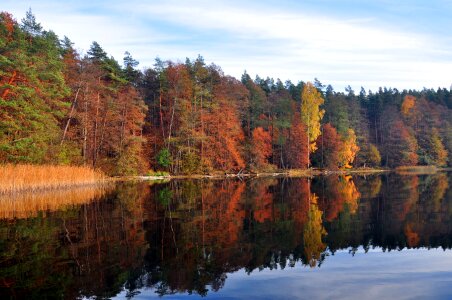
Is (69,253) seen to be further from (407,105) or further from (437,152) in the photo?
(407,105)

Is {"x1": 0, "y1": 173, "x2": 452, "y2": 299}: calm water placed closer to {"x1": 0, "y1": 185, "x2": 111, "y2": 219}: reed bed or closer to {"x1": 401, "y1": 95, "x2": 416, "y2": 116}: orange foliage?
{"x1": 0, "y1": 185, "x2": 111, "y2": 219}: reed bed

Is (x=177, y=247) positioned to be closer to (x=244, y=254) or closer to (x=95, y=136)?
(x=244, y=254)

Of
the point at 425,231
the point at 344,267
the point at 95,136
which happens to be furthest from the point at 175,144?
the point at 344,267

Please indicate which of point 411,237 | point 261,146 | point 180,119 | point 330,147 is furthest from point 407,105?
point 411,237

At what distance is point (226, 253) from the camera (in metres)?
14.0

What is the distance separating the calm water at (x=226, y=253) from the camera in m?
10.5

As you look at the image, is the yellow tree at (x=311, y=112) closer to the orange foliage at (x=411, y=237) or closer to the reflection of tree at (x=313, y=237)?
the reflection of tree at (x=313, y=237)

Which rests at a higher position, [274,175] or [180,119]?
[180,119]

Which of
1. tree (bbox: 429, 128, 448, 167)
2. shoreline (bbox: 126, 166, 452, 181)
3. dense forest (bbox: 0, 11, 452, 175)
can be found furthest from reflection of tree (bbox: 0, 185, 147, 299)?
tree (bbox: 429, 128, 448, 167)

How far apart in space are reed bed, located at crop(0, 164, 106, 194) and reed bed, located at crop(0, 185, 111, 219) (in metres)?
0.56

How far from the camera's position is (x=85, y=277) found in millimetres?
11180

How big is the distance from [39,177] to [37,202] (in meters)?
6.75

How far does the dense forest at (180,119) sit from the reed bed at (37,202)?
5.86 metres

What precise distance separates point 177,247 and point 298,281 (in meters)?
4.99
